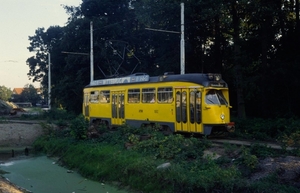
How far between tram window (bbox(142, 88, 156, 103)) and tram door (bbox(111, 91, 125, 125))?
2.30 metres

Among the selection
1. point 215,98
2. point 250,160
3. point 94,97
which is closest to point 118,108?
point 94,97

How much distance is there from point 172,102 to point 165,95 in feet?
2.49

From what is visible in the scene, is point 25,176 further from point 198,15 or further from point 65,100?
point 65,100

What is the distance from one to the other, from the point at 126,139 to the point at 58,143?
6522mm

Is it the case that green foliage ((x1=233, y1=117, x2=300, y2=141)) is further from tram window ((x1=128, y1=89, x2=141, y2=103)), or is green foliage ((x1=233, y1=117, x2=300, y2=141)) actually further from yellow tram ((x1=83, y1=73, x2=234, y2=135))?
tram window ((x1=128, y1=89, x2=141, y2=103))

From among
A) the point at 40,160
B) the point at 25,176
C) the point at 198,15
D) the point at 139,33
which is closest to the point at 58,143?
the point at 40,160

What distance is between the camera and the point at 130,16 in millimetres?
43188

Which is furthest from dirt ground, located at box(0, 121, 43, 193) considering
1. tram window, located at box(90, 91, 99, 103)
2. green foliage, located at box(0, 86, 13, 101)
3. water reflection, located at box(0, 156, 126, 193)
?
green foliage, located at box(0, 86, 13, 101)

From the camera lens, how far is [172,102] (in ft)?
65.2

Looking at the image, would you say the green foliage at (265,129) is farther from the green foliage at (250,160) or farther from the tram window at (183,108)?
the green foliage at (250,160)

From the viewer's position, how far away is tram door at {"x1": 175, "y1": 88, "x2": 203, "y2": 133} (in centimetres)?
1861

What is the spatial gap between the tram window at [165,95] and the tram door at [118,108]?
3671mm

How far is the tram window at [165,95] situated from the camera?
20.1 m

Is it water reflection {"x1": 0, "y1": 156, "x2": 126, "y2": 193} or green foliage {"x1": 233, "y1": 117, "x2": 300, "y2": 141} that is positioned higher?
green foliage {"x1": 233, "y1": 117, "x2": 300, "y2": 141}
